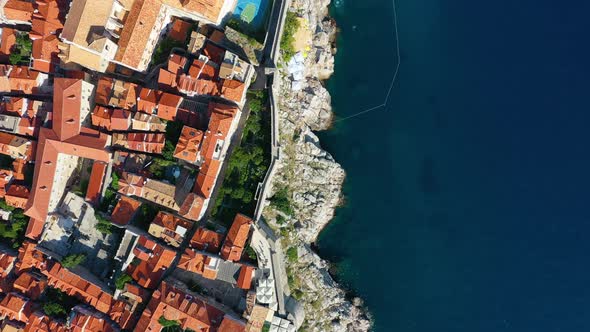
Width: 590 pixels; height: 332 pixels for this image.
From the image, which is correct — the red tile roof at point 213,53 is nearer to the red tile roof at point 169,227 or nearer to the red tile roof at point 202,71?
the red tile roof at point 202,71

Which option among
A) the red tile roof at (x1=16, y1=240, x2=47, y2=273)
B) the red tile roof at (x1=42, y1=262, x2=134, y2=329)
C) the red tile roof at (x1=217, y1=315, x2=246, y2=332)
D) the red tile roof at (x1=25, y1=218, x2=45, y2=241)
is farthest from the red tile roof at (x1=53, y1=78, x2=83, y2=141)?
the red tile roof at (x1=217, y1=315, x2=246, y2=332)

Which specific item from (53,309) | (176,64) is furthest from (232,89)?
(53,309)

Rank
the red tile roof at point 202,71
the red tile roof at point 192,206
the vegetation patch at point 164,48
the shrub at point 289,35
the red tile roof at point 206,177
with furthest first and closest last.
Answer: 1. the shrub at point 289,35
2. the vegetation patch at point 164,48
3. the red tile roof at point 206,177
4. the red tile roof at point 202,71
5. the red tile roof at point 192,206

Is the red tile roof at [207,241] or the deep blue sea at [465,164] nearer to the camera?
the red tile roof at [207,241]

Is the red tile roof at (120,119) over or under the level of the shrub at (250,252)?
over

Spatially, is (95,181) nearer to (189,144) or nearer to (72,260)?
(72,260)

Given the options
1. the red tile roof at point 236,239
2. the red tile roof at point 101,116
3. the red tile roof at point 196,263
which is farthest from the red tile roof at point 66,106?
the red tile roof at point 236,239
